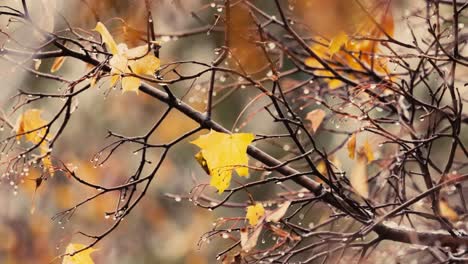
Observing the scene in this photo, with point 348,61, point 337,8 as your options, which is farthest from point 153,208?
point 337,8

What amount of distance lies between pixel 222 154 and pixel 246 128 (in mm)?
2020

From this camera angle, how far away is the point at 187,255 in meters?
3.00

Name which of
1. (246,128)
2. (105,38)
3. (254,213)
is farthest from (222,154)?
(246,128)

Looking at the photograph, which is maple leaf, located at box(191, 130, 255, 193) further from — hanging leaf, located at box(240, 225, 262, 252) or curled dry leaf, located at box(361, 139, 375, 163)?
curled dry leaf, located at box(361, 139, 375, 163)

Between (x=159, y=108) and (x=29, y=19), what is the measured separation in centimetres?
210

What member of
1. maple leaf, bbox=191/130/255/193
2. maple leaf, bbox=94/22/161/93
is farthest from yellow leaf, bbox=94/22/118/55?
maple leaf, bbox=191/130/255/193

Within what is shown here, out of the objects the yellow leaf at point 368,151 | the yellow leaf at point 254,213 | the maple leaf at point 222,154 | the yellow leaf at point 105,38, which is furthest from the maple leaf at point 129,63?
the yellow leaf at point 368,151

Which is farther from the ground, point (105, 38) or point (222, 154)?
point (105, 38)

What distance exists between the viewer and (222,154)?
859 mm

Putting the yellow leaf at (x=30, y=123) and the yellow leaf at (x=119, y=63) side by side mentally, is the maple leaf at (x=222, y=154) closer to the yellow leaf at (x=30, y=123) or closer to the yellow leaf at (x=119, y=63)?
the yellow leaf at (x=119, y=63)

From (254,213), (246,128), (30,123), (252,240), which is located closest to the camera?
(252,240)

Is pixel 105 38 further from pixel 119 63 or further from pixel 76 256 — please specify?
pixel 76 256

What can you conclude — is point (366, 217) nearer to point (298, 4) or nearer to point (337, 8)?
point (337, 8)

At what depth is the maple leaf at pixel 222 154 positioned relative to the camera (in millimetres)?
848
